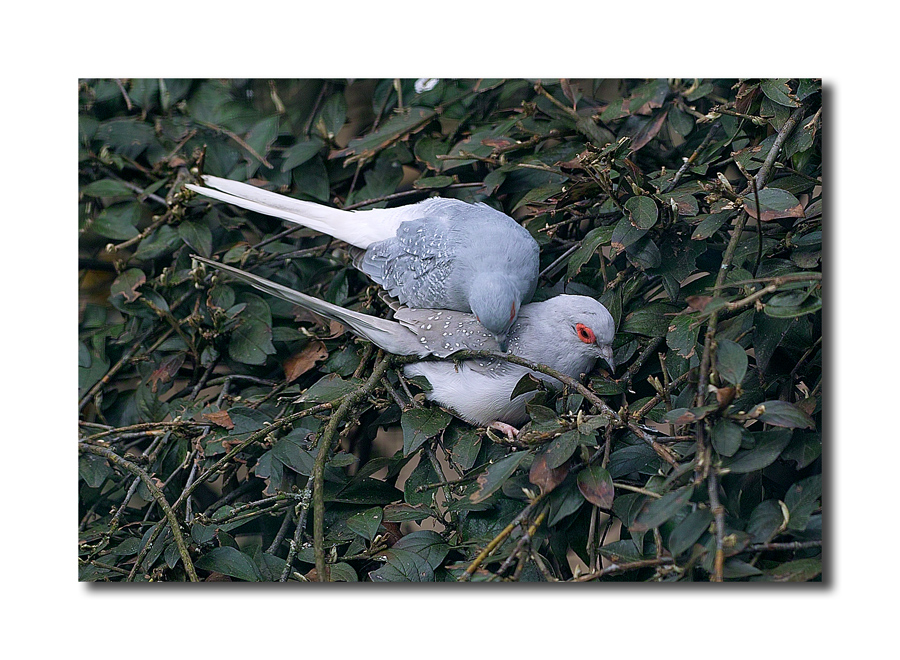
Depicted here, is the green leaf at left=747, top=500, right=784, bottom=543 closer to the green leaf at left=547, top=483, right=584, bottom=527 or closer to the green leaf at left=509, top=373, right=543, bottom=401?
the green leaf at left=547, top=483, right=584, bottom=527

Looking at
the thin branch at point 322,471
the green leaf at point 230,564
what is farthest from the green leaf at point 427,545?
the green leaf at point 230,564

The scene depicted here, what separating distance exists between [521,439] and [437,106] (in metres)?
0.62

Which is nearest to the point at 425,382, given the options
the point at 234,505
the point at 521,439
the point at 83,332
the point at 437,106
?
the point at 521,439

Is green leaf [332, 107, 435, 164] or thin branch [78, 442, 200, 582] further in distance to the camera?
green leaf [332, 107, 435, 164]

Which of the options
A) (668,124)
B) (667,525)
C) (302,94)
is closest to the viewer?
(667,525)

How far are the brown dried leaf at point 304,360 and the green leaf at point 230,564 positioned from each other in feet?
0.95

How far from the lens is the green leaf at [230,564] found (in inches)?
40.6

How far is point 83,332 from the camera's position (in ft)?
4.05

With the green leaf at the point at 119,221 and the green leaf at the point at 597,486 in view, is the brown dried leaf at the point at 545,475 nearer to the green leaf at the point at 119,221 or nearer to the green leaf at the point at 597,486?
the green leaf at the point at 597,486

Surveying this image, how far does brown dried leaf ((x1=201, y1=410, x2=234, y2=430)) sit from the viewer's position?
1.12 meters

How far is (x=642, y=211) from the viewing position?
1.02 meters

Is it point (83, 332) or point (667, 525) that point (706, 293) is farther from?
point (83, 332)

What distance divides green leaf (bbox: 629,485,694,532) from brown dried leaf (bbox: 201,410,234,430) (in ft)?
2.10

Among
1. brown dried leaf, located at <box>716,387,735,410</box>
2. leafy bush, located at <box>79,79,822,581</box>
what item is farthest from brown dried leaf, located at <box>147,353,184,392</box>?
brown dried leaf, located at <box>716,387,735,410</box>
